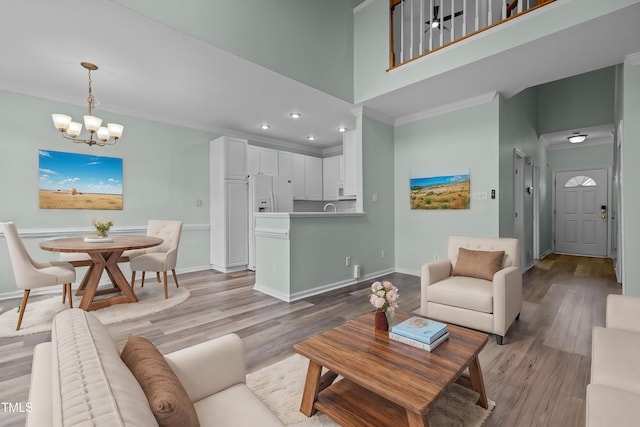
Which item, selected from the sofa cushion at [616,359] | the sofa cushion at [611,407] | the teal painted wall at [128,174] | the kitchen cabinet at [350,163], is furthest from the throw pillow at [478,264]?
the teal painted wall at [128,174]

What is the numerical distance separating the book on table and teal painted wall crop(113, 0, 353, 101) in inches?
119

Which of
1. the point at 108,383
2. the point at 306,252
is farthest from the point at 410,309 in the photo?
the point at 108,383

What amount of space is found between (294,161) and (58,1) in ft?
14.9

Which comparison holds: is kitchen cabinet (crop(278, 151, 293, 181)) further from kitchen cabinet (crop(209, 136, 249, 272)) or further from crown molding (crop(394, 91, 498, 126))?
crown molding (crop(394, 91, 498, 126))

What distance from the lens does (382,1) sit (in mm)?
4078

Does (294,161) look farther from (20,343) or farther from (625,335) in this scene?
(625,335)

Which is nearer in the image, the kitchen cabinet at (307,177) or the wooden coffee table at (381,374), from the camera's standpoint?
the wooden coffee table at (381,374)

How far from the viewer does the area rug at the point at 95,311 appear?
9.19ft

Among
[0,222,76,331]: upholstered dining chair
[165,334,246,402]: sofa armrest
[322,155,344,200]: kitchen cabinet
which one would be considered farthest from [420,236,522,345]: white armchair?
[322,155,344,200]: kitchen cabinet

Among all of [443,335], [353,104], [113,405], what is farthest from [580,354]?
[353,104]

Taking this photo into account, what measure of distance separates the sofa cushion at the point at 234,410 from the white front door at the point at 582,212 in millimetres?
8571

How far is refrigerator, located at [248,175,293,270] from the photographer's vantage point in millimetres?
5480

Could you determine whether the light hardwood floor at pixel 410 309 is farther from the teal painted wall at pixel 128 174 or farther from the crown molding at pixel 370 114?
the crown molding at pixel 370 114

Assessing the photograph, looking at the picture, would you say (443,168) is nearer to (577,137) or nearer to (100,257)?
(577,137)
